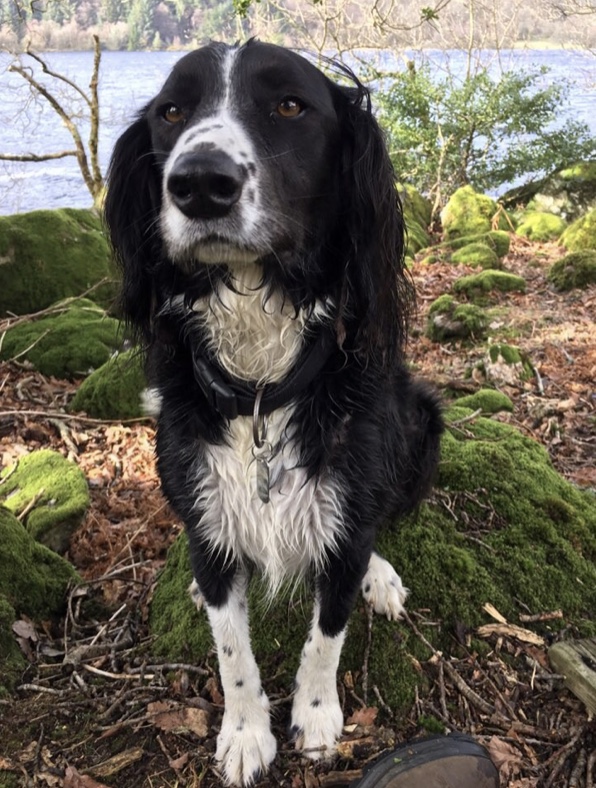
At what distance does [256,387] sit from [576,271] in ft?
25.5

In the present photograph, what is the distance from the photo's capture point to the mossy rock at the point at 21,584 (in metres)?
2.74

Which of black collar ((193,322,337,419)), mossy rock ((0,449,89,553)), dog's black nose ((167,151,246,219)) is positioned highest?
dog's black nose ((167,151,246,219))

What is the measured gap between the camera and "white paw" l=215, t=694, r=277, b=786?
7.85ft

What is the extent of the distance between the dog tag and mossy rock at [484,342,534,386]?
398 cm

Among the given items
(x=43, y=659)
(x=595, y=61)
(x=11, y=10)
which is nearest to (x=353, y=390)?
(x=43, y=659)

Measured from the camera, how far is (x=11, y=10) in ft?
30.8

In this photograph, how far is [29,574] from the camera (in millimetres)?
3018

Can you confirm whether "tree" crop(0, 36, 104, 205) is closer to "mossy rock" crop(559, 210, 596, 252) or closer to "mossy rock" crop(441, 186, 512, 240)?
"mossy rock" crop(441, 186, 512, 240)

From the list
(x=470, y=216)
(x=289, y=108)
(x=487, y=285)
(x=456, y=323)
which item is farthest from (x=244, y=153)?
(x=470, y=216)

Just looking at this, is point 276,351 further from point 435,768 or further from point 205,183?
point 435,768

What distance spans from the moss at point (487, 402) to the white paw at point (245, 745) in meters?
3.28

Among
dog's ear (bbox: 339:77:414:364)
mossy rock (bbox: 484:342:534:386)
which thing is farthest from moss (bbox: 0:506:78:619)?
mossy rock (bbox: 484:342:534:386)

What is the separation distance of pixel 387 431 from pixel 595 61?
20.2 meters

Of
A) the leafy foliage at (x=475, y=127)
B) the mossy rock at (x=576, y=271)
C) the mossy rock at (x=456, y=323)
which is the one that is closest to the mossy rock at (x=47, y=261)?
the mossy rock at (x=456, y=323)
